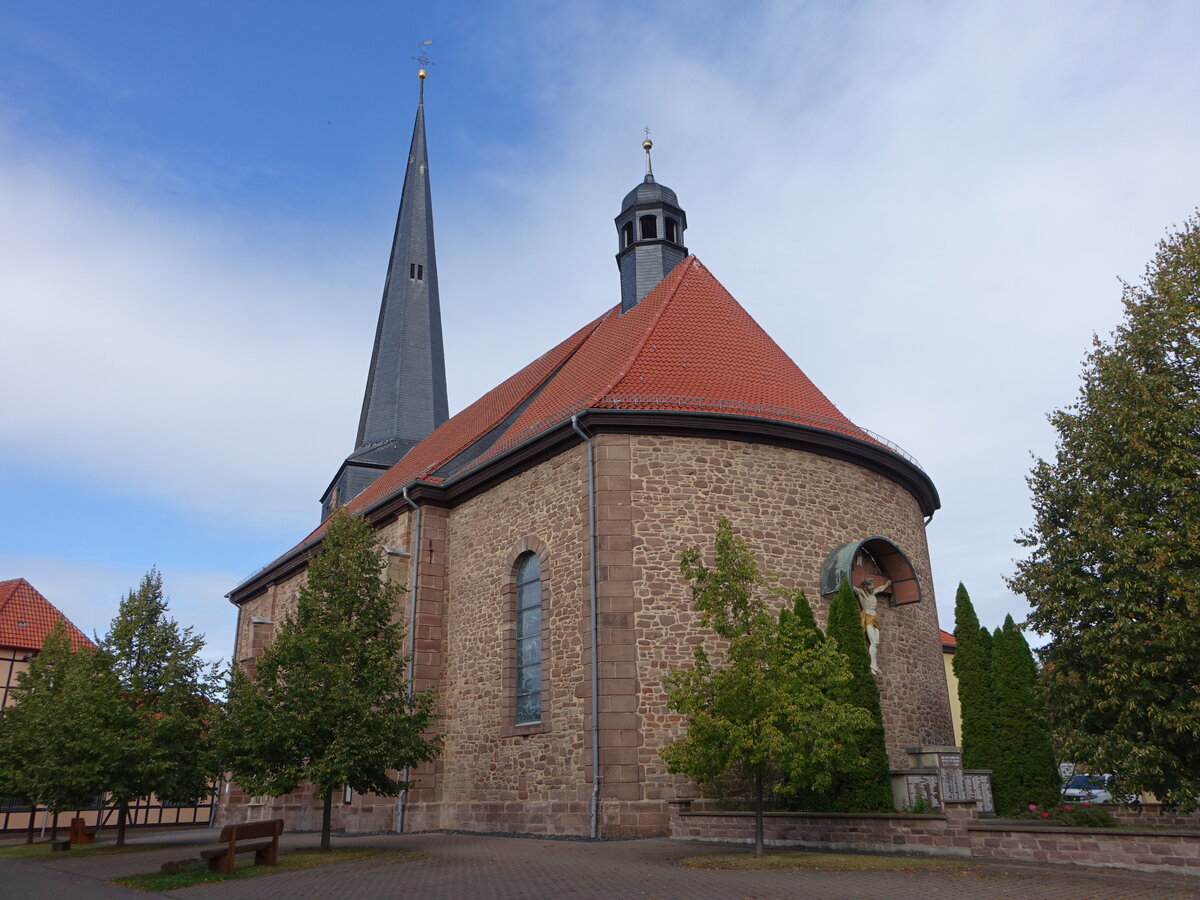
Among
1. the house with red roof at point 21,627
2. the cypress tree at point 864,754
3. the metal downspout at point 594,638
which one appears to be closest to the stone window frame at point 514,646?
the metal downspout at point 594,638

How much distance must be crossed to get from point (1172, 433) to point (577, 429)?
807cm

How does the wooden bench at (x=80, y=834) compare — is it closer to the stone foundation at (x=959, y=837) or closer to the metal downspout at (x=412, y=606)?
the metal downspout at (x=412, y=606)

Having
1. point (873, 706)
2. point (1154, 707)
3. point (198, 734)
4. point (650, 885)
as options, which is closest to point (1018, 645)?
point (873, 706)

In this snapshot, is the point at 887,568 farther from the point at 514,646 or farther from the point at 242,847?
the point at 242,847

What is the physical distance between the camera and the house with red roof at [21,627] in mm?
27781

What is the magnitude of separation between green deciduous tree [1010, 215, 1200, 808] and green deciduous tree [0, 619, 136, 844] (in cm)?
1421

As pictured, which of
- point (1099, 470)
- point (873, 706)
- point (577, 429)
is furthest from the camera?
point (577, 429)

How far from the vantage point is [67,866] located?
1345cm

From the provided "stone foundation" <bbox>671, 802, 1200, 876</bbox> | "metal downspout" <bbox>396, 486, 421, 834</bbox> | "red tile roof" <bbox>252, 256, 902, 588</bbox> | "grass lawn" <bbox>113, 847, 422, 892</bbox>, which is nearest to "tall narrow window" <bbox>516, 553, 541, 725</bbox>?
"metal downspout" <bbox>396, 486, 421, 834</bbox>

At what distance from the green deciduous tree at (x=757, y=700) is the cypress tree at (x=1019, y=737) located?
400 centimetres

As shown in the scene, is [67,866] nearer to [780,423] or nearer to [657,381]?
[657,381]

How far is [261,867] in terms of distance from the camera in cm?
1123

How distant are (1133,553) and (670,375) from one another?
298 inches

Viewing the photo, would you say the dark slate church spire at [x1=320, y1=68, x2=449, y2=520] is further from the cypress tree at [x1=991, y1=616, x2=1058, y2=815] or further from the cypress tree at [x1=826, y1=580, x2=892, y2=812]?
the cypress tree at [x1=991, y1=616, x2=1058, y2=815]
